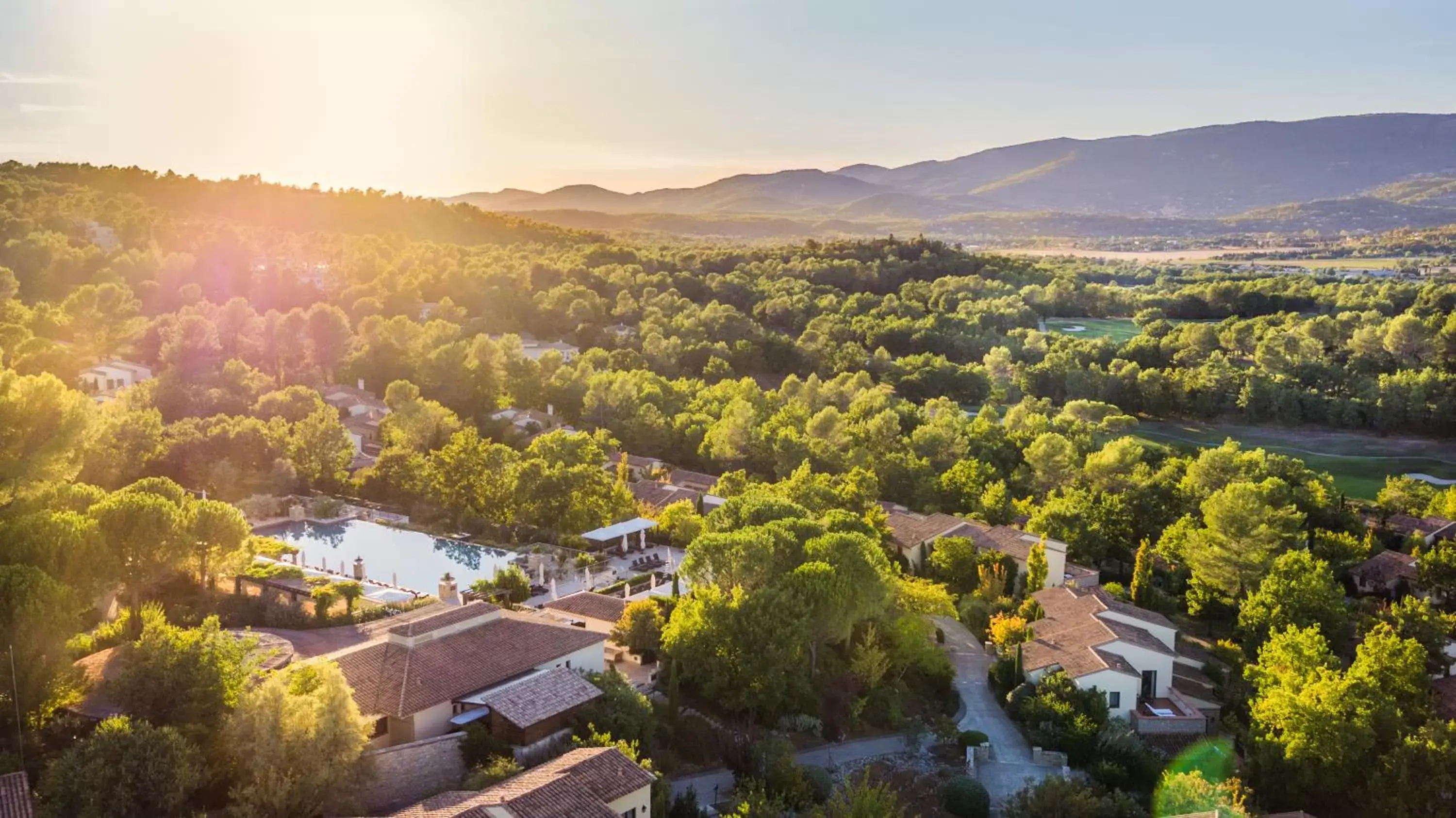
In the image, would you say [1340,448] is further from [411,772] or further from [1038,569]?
[411,772]

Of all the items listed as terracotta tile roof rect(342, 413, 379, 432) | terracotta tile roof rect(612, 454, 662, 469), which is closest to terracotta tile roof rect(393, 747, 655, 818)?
terracotta tile roof rect(612, 454, 662, 469)

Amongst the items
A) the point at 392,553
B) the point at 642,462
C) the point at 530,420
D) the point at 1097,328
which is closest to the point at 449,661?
the point at 392,553

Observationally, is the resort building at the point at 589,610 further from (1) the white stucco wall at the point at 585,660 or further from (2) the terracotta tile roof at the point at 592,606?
(1) the white stucco wall at the point at 585,660

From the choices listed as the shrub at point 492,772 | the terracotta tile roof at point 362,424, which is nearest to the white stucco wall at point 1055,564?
the shrub at point 492,772

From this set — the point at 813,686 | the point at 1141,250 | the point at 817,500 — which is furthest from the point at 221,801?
the point at 1141,250

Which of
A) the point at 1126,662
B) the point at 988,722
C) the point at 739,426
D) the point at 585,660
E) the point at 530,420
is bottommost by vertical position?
the point at 988,722

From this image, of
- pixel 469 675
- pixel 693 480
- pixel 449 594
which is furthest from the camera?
pixel 693 480

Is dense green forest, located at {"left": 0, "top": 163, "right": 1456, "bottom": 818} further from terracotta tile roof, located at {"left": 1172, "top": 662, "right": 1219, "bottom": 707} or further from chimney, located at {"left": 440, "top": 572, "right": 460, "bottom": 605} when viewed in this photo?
chimney, located at {"left": 440, "top": 572, "right": 460, "bottom": 605}
